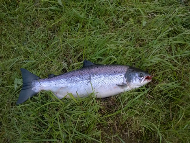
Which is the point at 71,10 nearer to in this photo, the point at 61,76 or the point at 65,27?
the point at 65,27

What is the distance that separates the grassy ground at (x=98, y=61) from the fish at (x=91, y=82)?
0.54 ft

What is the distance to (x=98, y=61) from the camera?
12.0ft

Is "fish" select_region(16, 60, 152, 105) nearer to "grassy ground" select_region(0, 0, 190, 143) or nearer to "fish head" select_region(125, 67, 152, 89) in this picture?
"fish head" select_region(125, 67, 152, 89)

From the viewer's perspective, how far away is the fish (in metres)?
3.20

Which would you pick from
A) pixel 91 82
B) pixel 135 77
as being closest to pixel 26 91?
pixel 91 82

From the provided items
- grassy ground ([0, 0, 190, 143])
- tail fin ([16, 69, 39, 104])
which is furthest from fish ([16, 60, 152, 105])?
grassy ground ([0, 0, 190, 143])

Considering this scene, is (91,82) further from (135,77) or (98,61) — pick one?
(135,77)

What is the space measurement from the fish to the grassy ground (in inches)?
6.4

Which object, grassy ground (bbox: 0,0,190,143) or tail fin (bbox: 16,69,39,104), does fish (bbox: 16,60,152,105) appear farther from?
grassy ground (bbox: 0,0,190,143)

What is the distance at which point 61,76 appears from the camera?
327cm

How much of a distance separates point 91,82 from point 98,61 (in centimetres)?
62

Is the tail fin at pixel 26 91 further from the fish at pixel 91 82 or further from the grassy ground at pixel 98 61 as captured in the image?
the grassy ground at pixel 98 61

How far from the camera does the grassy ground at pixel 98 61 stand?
3.24 meters

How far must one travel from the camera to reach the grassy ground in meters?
3.24
